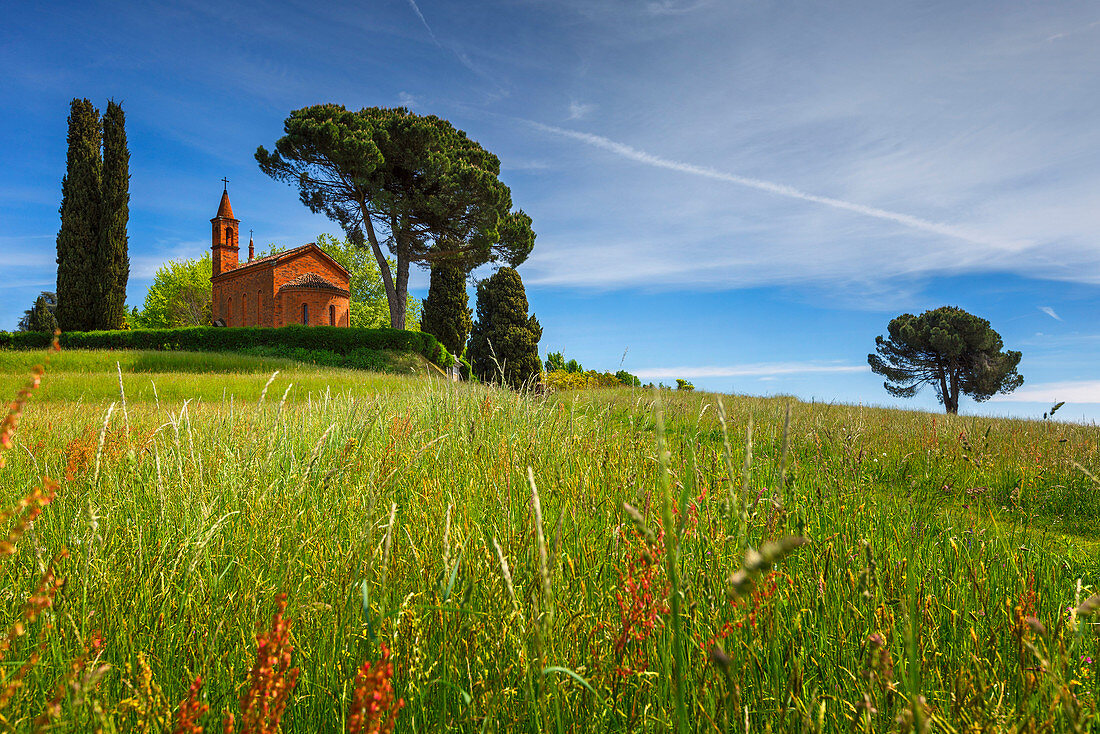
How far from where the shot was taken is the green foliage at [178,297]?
4778cm

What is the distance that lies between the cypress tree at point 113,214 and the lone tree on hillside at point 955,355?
4286 centimetres

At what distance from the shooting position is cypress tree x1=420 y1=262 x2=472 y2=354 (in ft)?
96.3

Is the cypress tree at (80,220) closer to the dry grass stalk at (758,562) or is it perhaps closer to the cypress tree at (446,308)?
the cypress tree at (446,308)

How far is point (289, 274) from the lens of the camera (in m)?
34.4

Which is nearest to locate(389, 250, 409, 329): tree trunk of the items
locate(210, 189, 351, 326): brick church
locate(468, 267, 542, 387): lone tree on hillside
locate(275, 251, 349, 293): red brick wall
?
locate(468, 267, 542, 387): lone tree on hillside

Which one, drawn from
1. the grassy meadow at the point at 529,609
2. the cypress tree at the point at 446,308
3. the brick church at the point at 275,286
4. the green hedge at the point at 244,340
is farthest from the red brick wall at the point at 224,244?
the grassy meadow at the point at 529,609

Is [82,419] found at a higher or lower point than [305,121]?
lower

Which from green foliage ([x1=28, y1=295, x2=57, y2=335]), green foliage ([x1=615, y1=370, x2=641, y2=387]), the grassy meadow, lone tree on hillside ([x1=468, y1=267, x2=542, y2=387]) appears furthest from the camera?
green foliage ([x1=28, y1=295, x2=57, y2=335])

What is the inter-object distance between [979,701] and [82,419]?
8.73 m

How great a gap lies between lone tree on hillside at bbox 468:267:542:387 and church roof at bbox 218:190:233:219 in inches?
1096

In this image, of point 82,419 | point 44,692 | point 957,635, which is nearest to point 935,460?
point 957,635

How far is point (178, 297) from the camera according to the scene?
48.0 metres

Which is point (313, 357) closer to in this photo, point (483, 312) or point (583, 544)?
point (483, 312)

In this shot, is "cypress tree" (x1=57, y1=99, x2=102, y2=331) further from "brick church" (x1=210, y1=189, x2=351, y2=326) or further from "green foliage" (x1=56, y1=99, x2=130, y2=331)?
"brick church" (x1=210, y1=189, x2=351, y2=326)
